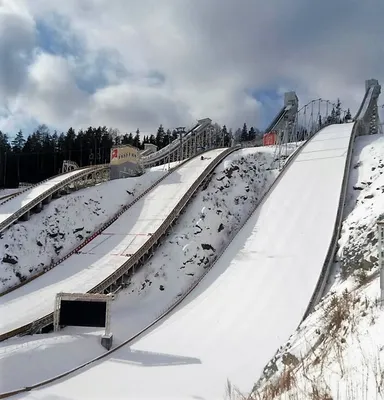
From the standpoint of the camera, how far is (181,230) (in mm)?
22328

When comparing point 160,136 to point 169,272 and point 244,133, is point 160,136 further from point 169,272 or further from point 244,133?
point 169,272

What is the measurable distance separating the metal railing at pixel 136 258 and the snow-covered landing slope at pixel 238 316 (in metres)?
2.88

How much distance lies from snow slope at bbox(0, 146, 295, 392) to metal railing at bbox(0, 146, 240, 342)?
1.25 feet

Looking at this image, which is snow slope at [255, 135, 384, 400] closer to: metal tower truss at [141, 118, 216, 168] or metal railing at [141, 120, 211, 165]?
metal railing at [141, 120, 211, 165]

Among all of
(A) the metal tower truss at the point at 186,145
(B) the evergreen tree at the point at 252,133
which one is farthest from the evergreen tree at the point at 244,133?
(A) the metal tower truss at the point at 186,145

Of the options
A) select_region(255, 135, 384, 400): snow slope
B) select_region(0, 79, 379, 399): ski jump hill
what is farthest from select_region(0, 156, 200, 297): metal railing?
select_region(255, 135, 384, 400): snow slope

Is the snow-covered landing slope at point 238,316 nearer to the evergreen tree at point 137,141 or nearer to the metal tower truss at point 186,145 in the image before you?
the metal tower truss at point 186,145

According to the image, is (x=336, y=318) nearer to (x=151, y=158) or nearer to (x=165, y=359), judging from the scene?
(x=165, y=359)

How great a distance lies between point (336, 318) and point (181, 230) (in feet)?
49.1

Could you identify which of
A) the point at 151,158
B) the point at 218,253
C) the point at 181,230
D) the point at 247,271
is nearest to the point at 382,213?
the point at 247,271

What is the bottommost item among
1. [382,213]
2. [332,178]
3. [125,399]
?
[125,399]

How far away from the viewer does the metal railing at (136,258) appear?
13594mm

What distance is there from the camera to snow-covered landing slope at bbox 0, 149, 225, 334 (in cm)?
1527

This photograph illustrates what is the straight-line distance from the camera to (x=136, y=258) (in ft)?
63.9
